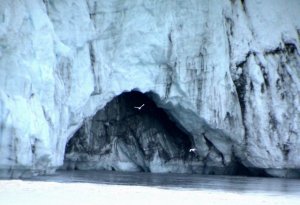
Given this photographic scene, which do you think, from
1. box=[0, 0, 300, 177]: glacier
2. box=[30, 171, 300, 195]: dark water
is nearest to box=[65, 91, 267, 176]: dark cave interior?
box=[0, 0, 300, 177]: glacier

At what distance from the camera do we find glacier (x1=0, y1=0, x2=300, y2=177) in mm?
21109

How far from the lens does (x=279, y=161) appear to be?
25047 millimetres

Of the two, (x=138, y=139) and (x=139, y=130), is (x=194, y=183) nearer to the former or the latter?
(x=138, y=139)

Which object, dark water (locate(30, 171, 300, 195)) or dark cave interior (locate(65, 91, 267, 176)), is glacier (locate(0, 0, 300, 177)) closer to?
dark cave interior (locate(65, 91, 267, 176))

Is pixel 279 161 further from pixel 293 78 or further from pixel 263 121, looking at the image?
pixel 293 78

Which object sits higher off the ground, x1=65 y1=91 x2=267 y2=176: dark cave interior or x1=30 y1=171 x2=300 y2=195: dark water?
x1=65 y1=91 x2=267 y2=176: dark cave interior

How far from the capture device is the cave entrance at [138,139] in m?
27.3

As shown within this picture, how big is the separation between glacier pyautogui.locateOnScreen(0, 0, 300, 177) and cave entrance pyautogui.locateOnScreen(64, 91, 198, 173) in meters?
0.19

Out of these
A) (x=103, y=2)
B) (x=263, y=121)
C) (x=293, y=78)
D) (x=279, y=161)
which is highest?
(x=103, y=2)

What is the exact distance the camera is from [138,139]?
2770cm

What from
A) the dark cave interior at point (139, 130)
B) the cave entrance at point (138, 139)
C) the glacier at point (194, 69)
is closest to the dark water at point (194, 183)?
the glacier at point (194, 69)

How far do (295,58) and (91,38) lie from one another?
29.8ft

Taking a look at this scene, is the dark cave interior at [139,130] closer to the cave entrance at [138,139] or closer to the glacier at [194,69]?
the cave entrance at [138,139]

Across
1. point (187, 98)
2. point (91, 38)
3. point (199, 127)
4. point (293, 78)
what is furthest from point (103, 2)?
point (293, 78)
